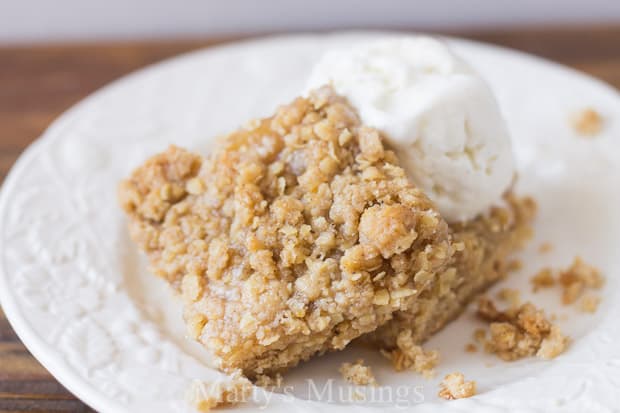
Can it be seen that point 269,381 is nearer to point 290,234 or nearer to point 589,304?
point 290,234

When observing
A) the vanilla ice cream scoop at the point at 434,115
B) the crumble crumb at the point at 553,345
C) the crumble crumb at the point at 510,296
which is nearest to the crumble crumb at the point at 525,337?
the crumble crumb at the point at 553,345

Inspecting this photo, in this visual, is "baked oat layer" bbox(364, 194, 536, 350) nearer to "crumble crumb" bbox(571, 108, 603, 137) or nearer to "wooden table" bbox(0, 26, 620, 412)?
"crumble crumb" bbox(571, 108, 603, 137)

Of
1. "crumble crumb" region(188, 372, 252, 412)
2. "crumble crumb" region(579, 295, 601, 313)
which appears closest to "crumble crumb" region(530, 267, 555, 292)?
"crumble crumb" region(579, 295, 601, 313)

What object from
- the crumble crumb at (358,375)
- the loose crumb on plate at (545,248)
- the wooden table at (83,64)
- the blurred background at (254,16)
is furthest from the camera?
the blurred background at (254,16)

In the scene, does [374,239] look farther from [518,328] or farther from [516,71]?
[516,71]

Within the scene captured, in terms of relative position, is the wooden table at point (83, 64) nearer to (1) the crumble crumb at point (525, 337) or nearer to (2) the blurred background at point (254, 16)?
(2) the blurred background at point (254, 16)

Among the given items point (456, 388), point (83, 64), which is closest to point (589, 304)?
point (456, 388)
